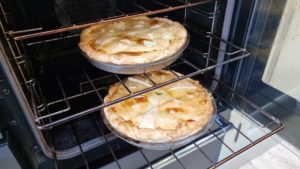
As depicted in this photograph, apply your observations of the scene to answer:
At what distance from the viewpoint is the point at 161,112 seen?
82 cm

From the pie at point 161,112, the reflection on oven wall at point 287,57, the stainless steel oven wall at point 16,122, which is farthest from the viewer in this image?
the reflection on oven wall at point 287,57

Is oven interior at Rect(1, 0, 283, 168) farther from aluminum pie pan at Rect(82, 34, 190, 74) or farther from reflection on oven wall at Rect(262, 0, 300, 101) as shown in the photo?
reflection on oven wall at Rect(262, 0, 300, 101)

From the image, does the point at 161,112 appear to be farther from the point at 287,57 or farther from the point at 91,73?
the point at 287,57

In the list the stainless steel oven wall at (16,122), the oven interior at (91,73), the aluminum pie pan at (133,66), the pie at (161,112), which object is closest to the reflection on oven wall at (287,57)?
the oven interior at (91,73)

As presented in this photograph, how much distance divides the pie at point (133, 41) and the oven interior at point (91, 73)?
0.07m

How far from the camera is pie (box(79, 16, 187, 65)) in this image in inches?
31.2

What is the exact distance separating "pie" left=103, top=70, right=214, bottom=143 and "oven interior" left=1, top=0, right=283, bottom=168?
77 millimetres

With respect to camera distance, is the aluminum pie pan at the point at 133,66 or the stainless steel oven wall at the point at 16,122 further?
the aluminum pie pan at the point at 133,66

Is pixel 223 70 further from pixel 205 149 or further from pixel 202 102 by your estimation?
pixel 205 149

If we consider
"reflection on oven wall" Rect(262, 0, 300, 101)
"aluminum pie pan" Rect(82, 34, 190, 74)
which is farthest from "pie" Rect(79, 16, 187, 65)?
"reflection on oven wall" Rect(262, 0, 300, 101)

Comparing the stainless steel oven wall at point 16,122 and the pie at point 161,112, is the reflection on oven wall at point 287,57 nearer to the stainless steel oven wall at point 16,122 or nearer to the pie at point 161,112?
the pie at point 161,112

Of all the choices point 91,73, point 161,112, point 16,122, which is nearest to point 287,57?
point 161,112

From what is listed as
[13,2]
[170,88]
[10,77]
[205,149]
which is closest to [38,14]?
[13,2]

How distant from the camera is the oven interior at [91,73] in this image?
0.81 metres
